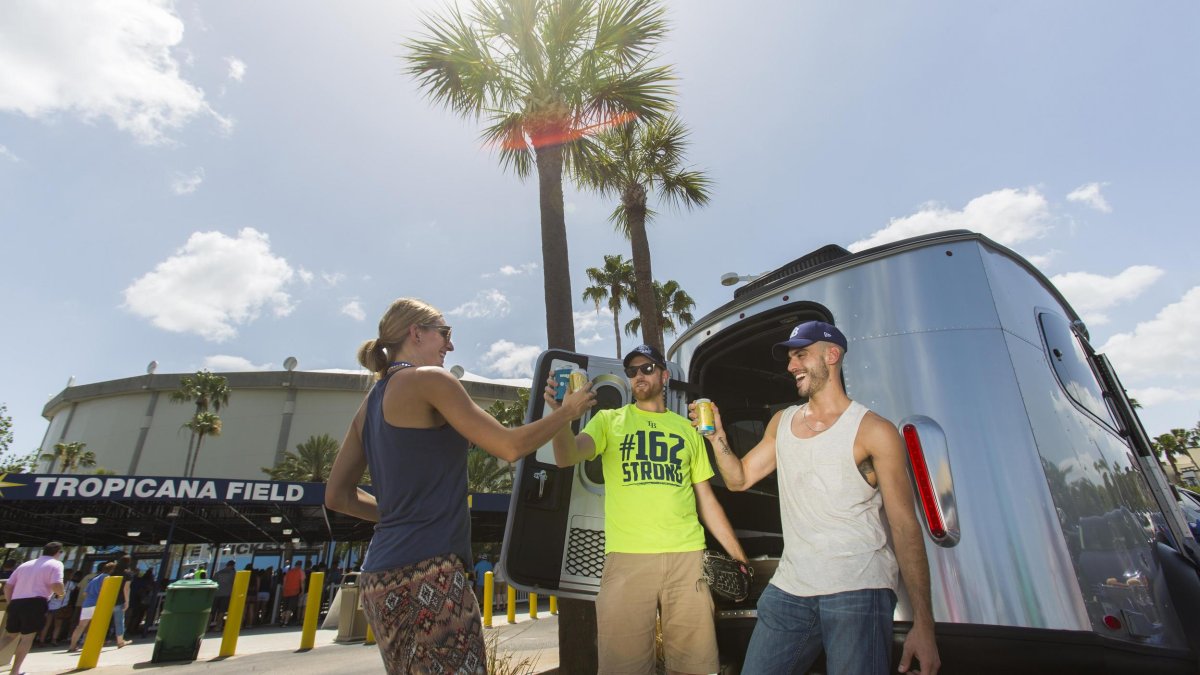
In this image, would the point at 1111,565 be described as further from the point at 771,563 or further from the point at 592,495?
the point at 592,495

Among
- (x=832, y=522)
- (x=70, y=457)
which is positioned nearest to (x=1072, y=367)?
(x=832, y=522)

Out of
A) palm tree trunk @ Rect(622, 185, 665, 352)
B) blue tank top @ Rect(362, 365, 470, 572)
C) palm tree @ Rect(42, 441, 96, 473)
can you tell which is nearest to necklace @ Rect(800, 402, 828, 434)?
blue tank top @ Rect(362, 365, 470, 572)

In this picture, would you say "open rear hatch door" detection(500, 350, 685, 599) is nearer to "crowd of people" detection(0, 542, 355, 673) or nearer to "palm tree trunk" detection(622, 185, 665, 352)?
"palm tree trunk" detection(622, 185, 665, 352)

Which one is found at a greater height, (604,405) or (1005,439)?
(604,405)

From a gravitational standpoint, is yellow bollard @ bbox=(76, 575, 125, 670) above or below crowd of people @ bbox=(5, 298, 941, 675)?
below

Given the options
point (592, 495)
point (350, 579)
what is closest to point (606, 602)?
point (592, 495)

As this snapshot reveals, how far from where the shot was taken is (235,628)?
30.5 feet

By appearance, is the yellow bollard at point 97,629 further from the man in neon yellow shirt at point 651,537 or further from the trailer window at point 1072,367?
the trailer window at point 1072,367

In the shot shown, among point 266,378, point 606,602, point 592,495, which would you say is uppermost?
point 266,378

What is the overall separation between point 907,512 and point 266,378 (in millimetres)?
72885

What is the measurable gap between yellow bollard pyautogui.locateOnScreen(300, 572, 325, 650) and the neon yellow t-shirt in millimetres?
9420

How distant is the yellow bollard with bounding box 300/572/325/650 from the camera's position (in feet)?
32.4

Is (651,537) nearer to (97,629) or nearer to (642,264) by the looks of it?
(642,264)

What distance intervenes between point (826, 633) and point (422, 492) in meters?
1.43
